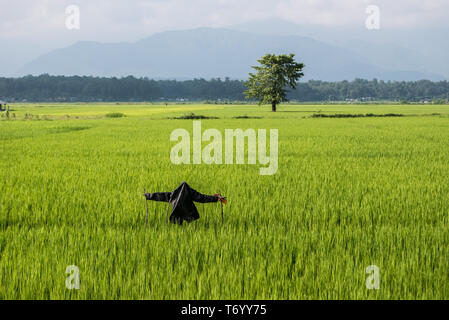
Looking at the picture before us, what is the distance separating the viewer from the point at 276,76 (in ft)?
151

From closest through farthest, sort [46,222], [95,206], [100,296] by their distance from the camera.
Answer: [100,296] < [46,222] < [95,206]

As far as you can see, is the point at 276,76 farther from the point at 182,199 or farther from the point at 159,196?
the point at 159,196

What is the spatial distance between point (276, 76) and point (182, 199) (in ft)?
144

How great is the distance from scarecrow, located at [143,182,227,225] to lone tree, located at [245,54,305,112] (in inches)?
1670

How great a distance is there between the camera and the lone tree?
4550cm

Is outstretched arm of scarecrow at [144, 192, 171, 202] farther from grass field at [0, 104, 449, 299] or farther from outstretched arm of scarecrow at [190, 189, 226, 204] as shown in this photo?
grass field at [0, 104, 449, 299]

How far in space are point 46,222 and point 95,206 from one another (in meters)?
0.61

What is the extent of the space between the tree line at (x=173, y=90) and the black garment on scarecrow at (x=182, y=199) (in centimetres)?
10721

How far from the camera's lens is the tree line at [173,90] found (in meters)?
108

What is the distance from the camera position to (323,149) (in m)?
12.2

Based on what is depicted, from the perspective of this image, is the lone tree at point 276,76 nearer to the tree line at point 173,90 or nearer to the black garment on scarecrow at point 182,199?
the black garment on scarecrow at point 182,199

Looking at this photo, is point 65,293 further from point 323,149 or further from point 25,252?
point 323,149

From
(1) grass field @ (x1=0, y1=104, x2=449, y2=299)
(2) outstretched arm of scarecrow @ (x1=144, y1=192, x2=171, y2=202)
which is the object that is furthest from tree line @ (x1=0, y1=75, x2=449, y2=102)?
(2) outstretched arm of scarecrow @ (x1=144, y1=192, x2=171, y2=202)

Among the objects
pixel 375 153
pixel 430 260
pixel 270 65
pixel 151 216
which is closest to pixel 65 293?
pixel 151 216
